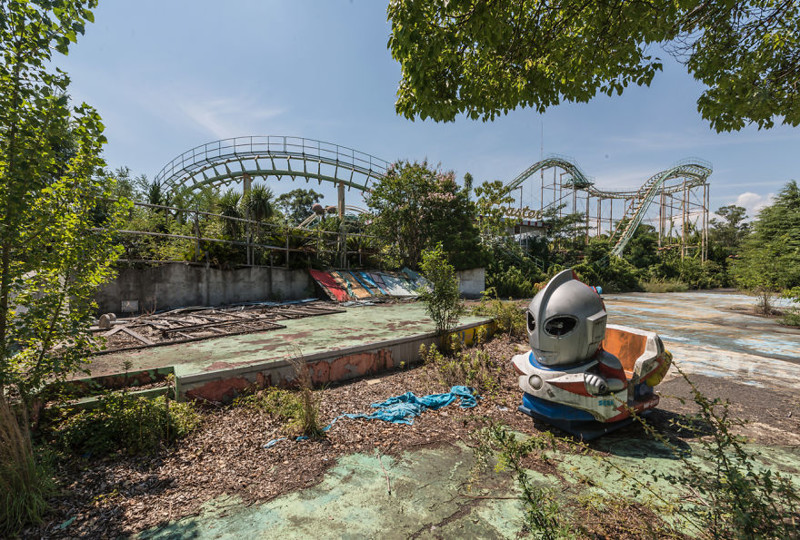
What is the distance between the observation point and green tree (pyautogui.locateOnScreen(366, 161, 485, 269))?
1723 centimetres

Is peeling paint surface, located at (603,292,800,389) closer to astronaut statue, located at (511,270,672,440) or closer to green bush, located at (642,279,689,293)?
astronaut statue, located at (511,270,672,440)

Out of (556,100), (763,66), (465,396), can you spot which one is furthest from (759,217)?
(465,396)

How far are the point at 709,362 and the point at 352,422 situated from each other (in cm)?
672

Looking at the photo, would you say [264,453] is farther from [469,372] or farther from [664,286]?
[664,286]

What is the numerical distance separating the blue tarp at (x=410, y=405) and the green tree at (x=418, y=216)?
505 inches

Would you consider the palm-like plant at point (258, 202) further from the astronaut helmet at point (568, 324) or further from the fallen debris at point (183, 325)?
the astronaut helmet at point (568, 324)

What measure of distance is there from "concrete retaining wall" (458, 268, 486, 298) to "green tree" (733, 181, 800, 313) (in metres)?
11.0

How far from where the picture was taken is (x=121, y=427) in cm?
321

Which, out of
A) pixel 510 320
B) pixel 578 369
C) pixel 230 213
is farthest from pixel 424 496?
pixel 230 213

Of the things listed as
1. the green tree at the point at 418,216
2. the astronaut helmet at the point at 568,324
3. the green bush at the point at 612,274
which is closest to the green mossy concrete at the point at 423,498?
the astronaut helmet at the point at 568,324

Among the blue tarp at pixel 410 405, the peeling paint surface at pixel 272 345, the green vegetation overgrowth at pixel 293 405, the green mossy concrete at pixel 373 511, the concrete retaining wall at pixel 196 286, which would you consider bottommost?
the blue tarp at pixel 410 405

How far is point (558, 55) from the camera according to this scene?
13.7 ft

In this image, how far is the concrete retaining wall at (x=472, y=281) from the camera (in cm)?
1780

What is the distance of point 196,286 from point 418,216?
10.4 m
